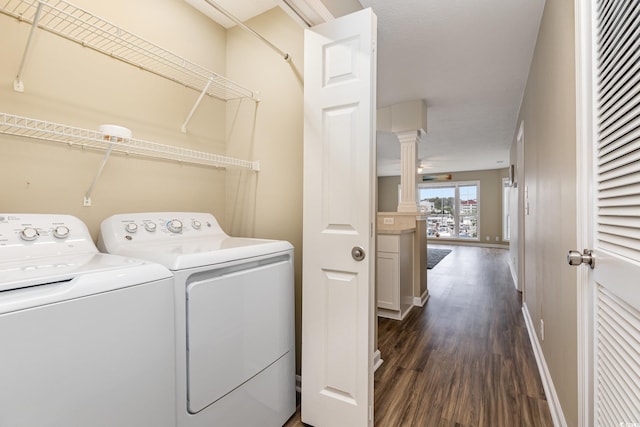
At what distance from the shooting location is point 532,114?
2496 mm

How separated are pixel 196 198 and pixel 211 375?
1139mm

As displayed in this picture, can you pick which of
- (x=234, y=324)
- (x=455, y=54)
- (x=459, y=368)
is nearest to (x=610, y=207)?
(x=234, y=324)

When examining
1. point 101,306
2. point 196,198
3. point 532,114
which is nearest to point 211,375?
point 101,306

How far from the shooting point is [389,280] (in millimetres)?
3043

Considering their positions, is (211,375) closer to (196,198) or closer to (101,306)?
(101,306)

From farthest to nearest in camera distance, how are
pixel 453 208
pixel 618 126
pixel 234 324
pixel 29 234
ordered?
1. pixel 453 208
2. pixel 234 324
3. pixel 29 234
4. pixel 618 126

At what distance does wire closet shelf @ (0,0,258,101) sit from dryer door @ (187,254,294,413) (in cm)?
111

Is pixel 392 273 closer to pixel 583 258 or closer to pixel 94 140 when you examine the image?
pixel 583 258

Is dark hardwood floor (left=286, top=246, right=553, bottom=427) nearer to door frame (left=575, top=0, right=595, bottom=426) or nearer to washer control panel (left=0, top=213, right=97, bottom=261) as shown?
door frame (left=575, top=0, right=595, bottom=426)

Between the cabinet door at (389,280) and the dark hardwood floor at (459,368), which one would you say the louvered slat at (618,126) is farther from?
the cabinet door at (389,280)

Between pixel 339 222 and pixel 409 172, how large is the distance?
103 inches

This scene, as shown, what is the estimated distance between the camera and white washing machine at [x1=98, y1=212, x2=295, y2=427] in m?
1.07

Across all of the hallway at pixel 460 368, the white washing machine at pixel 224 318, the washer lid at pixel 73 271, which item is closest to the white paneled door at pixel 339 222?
the white washing machine at pixel 224 318

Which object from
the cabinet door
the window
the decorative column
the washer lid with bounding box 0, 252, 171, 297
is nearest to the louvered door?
the washer lid with bounding box 0, 252, 171, 297
